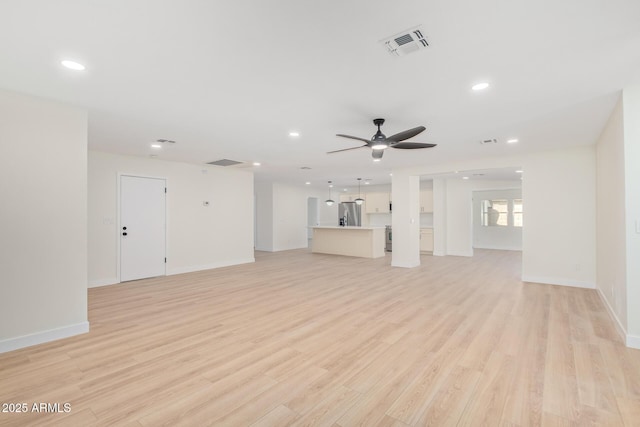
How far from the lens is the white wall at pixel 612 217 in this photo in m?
3.07

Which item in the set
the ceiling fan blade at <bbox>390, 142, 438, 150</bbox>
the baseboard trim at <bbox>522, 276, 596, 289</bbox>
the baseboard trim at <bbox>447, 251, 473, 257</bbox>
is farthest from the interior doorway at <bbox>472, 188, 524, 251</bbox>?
the ceiling fan blade at <bbox>390, 142, 438, 150</bbox>

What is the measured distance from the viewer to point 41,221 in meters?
3.08

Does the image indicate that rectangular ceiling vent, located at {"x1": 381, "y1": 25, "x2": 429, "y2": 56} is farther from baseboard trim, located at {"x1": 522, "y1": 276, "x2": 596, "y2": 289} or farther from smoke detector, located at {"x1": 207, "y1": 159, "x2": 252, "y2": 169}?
baseboard trim, located at {"x1": 522, "y1": 276, "x2": 596, "y2": 289}

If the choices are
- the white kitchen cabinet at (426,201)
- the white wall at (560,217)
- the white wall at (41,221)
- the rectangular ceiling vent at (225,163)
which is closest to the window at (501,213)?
the white kitchen cabinet at (426,201)

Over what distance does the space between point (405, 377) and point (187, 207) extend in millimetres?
6119

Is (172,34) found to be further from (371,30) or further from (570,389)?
(570,389)

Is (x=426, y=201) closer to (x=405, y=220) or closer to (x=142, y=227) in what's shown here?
(x=405, y=220)

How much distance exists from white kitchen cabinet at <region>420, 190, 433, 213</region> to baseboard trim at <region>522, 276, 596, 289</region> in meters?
4.59

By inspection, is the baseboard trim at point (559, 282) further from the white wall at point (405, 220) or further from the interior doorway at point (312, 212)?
the interior doorway at point (312, 212)

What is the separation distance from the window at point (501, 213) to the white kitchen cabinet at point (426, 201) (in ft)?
8.16

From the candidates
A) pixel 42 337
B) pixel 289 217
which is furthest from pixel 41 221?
pixel 289 217

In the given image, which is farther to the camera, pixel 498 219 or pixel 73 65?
pixel 498 219

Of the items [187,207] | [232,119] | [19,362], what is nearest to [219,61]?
[232,119]

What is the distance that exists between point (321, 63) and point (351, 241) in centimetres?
732
